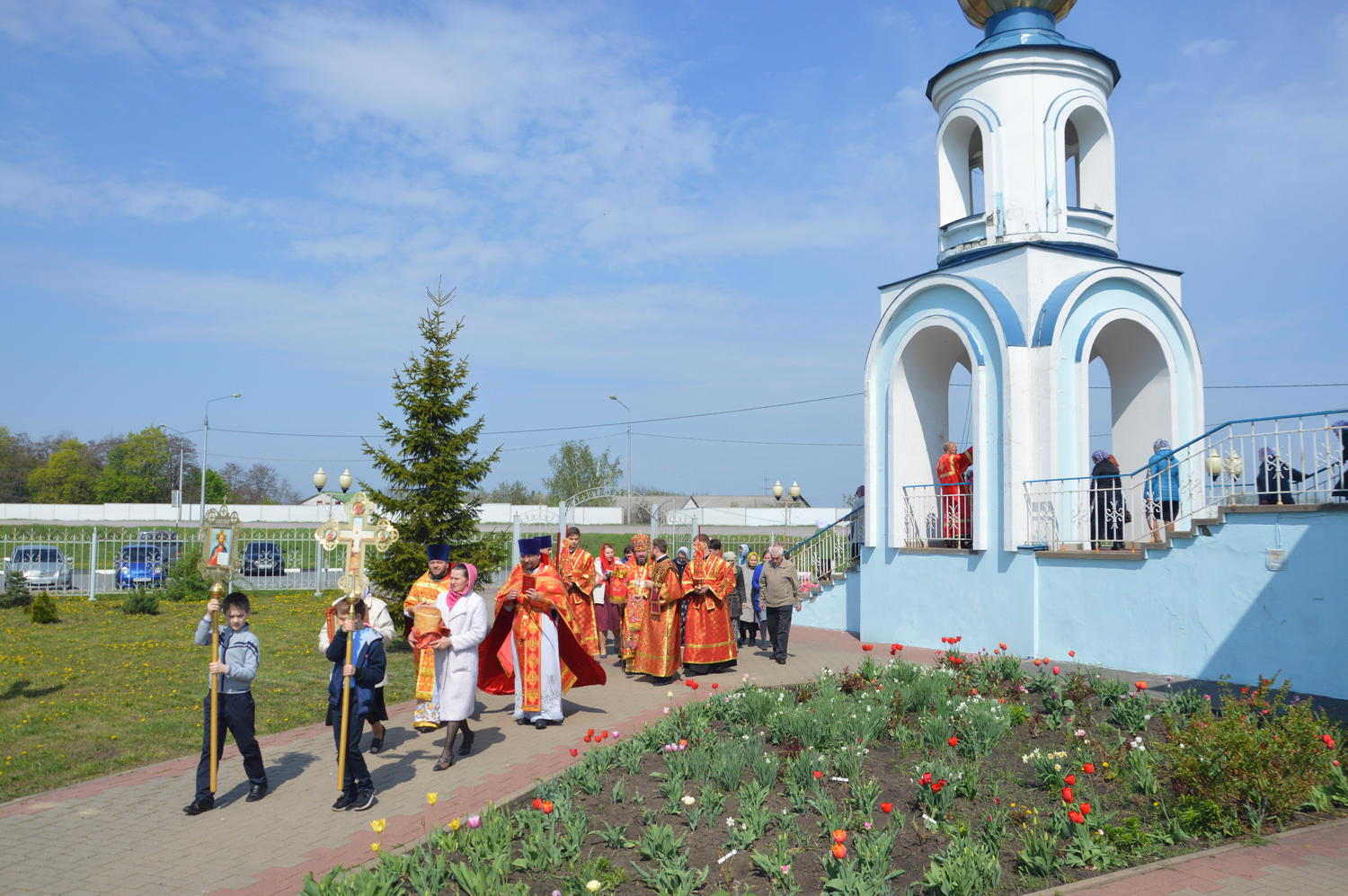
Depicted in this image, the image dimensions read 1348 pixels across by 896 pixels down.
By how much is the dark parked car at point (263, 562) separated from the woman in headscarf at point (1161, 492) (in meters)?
20.6

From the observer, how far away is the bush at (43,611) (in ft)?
54.1

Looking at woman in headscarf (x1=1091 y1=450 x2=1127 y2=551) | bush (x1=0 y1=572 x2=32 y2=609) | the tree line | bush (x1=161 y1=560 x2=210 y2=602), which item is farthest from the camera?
the tree line

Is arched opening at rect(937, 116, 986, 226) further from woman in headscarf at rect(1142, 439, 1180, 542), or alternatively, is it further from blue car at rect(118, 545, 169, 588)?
blue car at rect(118, 545, 169, 588)

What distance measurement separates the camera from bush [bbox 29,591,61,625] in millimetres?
16484

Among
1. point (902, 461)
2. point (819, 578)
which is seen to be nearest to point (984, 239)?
point (902, 461)

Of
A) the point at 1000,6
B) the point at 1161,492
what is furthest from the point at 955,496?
the point at 1000,6

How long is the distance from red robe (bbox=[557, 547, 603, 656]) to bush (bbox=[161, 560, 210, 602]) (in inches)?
451

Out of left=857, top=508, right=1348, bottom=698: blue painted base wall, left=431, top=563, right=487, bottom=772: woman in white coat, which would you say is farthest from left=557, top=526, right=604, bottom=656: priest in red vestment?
left=857, top=508, right=1348, bottom=698: blue painted base wall

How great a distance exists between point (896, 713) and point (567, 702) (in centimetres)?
367

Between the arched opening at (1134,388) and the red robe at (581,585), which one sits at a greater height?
the arched opening at (1134,388)

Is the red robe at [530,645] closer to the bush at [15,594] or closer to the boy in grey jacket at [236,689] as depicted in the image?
the boy in grey jacket at [236,689]

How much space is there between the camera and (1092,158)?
13812 mm

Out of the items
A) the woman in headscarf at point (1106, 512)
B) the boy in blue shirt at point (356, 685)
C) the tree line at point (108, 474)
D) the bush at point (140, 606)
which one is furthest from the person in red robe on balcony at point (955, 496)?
the tree line at point (108, 474)

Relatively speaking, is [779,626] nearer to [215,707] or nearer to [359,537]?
[359,537]
